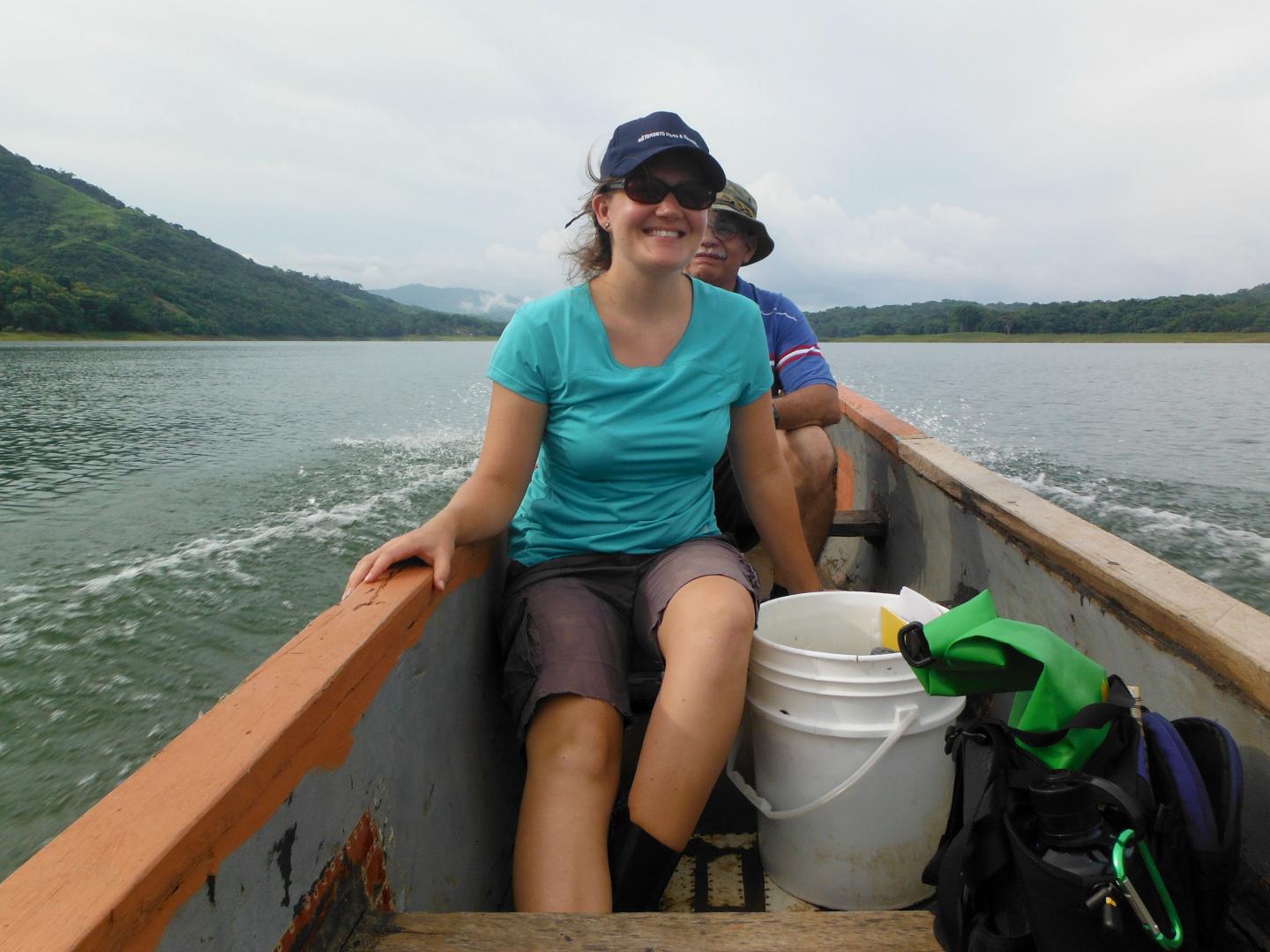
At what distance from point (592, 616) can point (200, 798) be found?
3.38 feet

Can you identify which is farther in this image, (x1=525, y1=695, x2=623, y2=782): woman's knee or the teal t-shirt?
the teal t-shirt

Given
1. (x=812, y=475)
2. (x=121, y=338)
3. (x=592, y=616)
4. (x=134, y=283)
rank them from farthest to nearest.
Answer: (x=134, y=283) < (x=121, y=338) < (x=812, y=475) < (x=592, y=616)

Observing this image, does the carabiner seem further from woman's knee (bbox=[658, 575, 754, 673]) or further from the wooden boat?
woman's knee (bbox=[658, 575, 754, 673])

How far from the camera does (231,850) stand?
91 cm

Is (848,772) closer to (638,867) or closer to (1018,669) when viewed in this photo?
(638,867)

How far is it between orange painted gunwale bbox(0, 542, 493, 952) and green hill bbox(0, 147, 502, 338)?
213 ft

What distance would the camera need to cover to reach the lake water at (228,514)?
3.87m

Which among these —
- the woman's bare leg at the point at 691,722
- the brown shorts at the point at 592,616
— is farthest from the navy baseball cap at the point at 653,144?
the woman's bare leg at the point at 691,722

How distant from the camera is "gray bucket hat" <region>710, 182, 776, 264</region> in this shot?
3168 mm

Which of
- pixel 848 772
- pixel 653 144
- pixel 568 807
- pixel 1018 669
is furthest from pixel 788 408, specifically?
pixel 1018 669

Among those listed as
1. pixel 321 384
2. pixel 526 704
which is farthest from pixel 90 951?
pixel 321 384

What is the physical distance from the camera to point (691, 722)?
157 cm

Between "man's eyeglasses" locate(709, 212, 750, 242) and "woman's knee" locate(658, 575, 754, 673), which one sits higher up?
"man's eyeglasses" locate(709, 212, 750, 242)

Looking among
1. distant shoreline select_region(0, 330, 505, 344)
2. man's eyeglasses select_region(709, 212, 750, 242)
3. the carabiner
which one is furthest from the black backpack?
distant shoreline select_region(0, 330, 505, 344)
